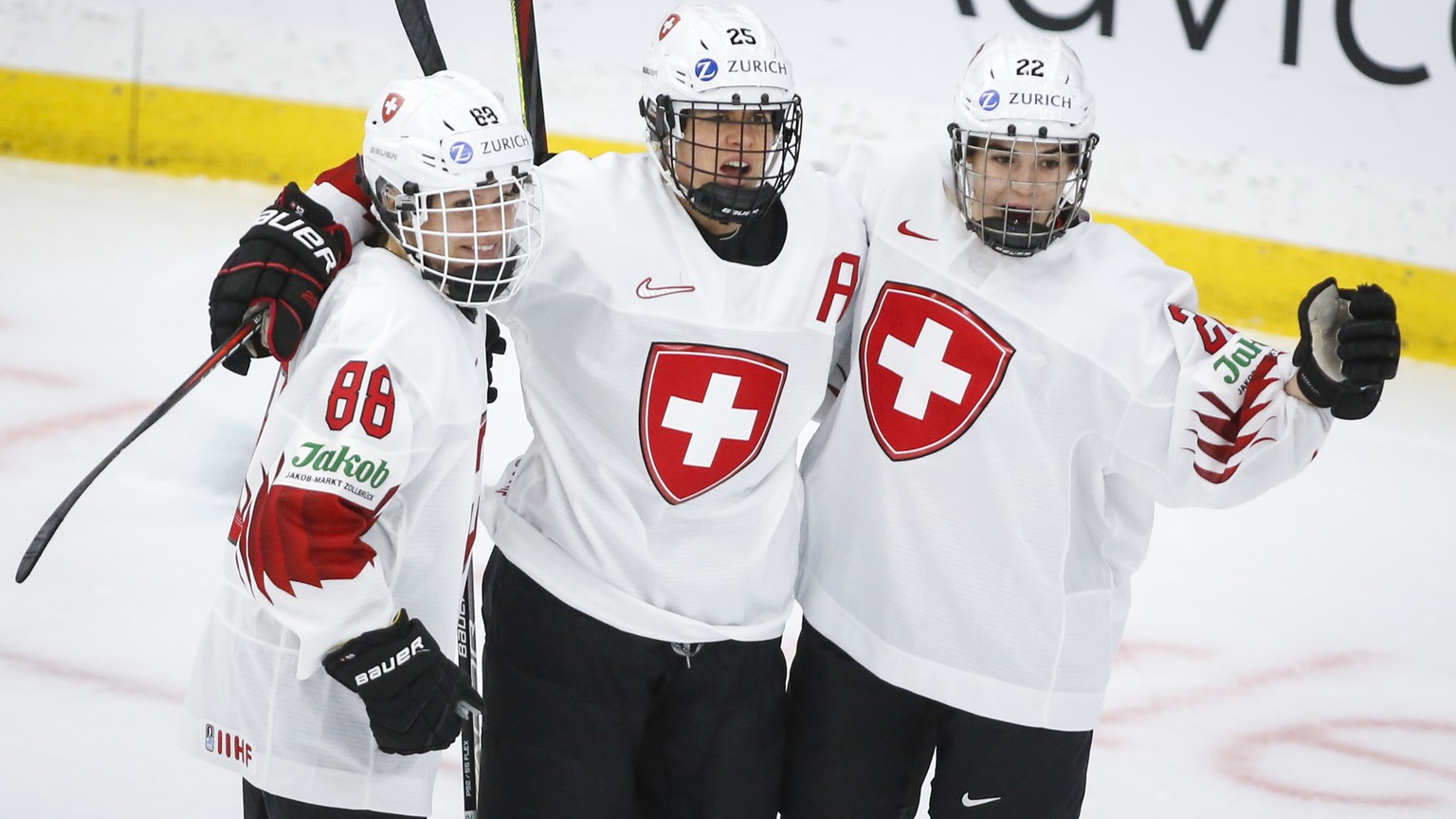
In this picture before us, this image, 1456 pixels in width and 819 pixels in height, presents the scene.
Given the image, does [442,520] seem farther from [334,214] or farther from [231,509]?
[231,509]

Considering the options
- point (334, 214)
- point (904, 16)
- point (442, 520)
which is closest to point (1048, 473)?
point (442, 520)

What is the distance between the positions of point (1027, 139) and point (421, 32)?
80 centimetres

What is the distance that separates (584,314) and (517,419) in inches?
81.9

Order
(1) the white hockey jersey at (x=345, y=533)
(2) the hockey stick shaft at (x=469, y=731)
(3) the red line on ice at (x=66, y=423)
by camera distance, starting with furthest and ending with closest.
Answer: (3) the red line on ice at (x=66, y=423) < (2) the hockey stick shaft at (x=469, y=731) < (1) the white hockey jersey at (x=345, y=533)

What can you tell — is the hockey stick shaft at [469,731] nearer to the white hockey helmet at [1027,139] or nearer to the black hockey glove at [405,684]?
the black hockey glove at [405,684]

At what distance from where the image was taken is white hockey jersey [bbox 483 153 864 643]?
1.88 m

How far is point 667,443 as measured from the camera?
74.7 inches

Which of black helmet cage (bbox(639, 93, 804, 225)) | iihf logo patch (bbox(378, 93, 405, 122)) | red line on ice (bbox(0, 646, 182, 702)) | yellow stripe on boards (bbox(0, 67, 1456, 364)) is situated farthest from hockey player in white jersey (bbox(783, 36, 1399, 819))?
yellow stripe on boards (bbox(0, 67, 1456, 364))

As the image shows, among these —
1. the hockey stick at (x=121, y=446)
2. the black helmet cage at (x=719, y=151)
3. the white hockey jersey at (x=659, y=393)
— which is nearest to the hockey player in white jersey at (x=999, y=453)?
the white hockey jersey at (x=659, y=393)

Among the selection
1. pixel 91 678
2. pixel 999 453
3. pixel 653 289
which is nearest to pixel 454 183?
pixel 653 289

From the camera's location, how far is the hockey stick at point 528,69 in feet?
7.13

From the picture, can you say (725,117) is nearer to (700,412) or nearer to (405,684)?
(700,412)

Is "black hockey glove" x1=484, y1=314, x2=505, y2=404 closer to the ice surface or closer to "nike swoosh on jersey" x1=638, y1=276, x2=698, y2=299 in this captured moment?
"nike swoosh on jersey" x1=638, y1=276, x2=698, y2=299

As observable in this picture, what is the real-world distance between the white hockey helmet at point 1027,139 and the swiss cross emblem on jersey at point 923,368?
4.9 inches
